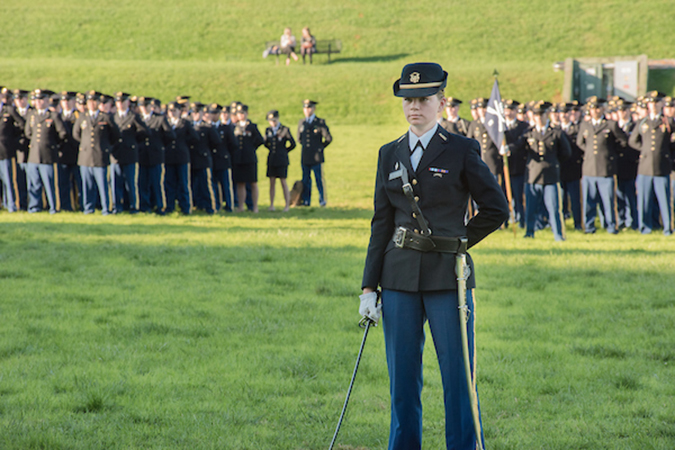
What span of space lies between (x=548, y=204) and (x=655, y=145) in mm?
2534

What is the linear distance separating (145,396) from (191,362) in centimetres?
87

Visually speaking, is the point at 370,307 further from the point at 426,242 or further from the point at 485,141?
the point at 485,141

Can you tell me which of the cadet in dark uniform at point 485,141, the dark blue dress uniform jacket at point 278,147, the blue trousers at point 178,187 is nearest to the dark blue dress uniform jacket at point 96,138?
the blue trousers at point 178,187

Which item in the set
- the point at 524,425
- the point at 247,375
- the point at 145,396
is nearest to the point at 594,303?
the point at 524,425

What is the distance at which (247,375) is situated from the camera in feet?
19.9

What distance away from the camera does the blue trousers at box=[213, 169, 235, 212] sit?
17344 mm

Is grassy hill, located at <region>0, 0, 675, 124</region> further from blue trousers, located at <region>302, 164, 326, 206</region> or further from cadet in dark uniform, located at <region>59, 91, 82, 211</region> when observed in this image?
cadet in dark uniform, located at <region>59, 91, 82, 211</region>

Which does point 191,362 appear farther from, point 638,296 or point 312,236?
point 312,236

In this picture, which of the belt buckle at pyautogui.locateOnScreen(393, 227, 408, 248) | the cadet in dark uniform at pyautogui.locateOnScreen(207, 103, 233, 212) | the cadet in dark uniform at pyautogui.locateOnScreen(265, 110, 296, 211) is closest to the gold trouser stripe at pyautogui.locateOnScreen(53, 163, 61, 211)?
the cadet in dark uniform at pyautogui.locateOnScreen(207, 103, 233, 212)

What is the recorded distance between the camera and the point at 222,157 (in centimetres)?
1716

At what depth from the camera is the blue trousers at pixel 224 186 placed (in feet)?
56.9

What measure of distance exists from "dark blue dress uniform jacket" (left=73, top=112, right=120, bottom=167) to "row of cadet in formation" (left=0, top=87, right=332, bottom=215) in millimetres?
20

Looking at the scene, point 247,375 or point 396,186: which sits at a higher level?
point 396,186

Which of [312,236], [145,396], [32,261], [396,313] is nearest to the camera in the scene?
[396,313]
